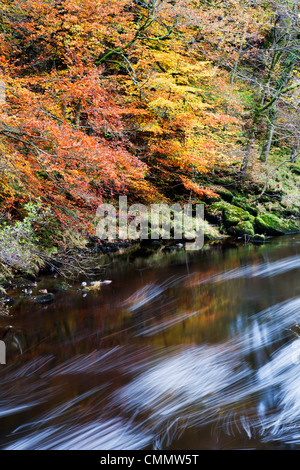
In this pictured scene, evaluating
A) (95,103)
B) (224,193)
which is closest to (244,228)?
(224,193)

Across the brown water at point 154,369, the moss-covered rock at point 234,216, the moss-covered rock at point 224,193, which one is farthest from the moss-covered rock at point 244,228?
the brown water at point 154,369

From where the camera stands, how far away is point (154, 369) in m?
4.45

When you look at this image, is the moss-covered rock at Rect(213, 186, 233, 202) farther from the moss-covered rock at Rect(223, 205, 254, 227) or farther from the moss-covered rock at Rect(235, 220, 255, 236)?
the moss-covered rock at Rect(235, 220, 255, 236)

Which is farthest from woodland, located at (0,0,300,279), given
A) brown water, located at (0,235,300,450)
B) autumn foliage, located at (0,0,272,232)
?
brown water, located at (0,235,300,450)

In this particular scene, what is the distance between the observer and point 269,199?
52.2ft

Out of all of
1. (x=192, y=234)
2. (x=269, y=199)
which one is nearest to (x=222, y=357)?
(x=192, y=234)

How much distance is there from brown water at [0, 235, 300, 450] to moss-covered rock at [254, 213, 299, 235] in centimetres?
646

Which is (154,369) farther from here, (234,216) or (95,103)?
(234,216)

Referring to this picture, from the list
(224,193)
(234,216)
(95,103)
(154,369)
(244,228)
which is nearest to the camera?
(154,369)

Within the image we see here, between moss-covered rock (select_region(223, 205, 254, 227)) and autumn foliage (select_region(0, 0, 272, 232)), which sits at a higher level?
autumn foliage (select_region(0, 0, 272, 232))

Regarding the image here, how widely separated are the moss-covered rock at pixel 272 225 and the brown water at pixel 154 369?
6457mm

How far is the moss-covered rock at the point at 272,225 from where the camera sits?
45.7 feet

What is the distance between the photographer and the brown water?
335cm

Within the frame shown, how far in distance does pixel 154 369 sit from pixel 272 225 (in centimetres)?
1097
